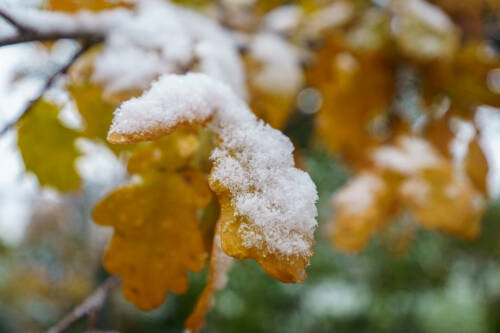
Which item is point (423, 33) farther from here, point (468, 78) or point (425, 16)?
point (468, 78)

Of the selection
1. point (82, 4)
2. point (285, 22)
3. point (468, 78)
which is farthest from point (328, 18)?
point (82, 4)

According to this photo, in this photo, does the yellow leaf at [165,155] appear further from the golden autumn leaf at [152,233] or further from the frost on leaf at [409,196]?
the frost on leaf at [409,196]

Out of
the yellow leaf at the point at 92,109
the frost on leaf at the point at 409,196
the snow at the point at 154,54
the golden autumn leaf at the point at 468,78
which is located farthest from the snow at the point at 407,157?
the yellow leaf at the point at 92,109

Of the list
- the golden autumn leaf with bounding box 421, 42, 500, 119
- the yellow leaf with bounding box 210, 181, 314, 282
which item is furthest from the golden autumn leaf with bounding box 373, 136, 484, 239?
the yellow leaf with bounding box 210, 181, 314, 282

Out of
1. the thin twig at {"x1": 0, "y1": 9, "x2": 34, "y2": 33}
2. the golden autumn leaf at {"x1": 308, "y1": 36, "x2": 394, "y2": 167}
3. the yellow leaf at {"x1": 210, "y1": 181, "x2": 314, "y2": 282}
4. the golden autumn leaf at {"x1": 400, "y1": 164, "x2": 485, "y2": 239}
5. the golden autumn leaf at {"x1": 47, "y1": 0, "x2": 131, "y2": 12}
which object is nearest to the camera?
the yellow leaf at {"x1": 210, "y1": 181, "x2": 314, "y2": 282}

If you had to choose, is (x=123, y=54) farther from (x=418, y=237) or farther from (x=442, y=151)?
(x=418, y=237)

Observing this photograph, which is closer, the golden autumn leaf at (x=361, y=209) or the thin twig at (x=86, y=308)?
the thin twig at (x=86, y=308)

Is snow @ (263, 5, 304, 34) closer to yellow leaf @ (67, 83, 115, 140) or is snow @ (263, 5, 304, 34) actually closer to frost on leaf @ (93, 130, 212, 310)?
yellow leaf @ (67, 83, 115, 140)
